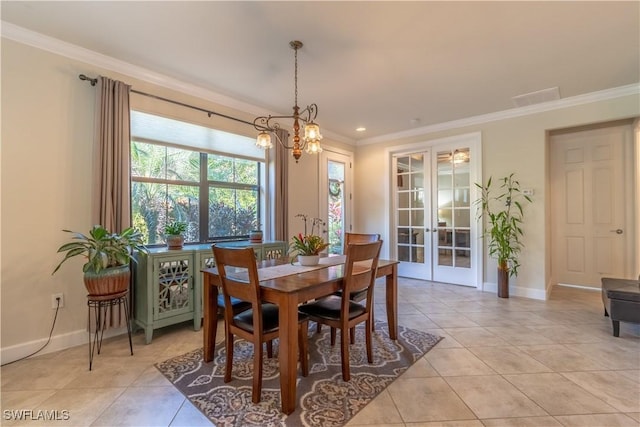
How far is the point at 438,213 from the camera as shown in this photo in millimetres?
4797

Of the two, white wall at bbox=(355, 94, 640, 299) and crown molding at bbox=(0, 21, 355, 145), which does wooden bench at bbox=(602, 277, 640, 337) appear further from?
crown molding at bbox=(0, 21, 355, 145)

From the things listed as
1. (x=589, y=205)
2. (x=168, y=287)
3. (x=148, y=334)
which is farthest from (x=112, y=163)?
(x=589, y=205)

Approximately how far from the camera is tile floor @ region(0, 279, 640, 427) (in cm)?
165

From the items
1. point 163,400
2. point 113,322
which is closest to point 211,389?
point 163,400

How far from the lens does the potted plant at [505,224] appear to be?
3945 mm

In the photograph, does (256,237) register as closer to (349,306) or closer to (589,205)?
(349,306)

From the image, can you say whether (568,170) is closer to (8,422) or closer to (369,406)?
(369,406)

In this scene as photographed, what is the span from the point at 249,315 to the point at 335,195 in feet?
11.7

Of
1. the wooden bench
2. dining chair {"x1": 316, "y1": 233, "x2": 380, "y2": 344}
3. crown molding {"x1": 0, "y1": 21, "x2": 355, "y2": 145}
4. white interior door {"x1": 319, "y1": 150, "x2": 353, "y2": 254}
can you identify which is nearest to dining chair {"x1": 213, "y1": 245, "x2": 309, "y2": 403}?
dining chair {"x1": 316, "y1": 233, "x2": 380, "y2": 344}

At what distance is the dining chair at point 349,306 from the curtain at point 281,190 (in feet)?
6.05

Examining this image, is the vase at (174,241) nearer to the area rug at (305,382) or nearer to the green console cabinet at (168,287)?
the green console cabinet at (168,287)

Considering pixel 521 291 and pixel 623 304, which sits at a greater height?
pixel 623 304

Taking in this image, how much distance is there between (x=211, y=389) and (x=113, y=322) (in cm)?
134

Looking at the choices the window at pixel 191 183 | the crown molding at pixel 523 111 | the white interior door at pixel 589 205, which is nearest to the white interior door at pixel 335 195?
the crown molding at pixel 523 111
